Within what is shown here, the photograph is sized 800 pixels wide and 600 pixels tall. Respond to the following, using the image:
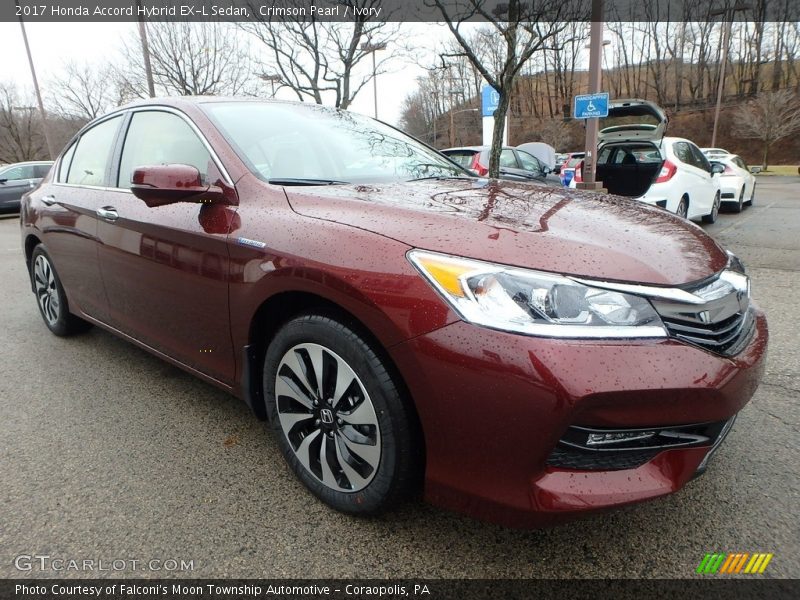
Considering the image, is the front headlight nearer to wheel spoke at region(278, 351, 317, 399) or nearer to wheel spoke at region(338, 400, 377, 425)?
wheel spoke at region(338, 400, 377, 425)

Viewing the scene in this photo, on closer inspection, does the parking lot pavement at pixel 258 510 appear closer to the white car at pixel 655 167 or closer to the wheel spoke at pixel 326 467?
the wheel spoke at pixel 326 467

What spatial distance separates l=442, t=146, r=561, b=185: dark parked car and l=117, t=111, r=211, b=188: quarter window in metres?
6.30

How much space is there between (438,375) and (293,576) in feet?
2.63

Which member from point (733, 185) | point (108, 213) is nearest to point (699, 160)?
point (733, 185)

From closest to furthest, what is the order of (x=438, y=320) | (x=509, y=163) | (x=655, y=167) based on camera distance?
(x=438, y=320) < (x=655, y=167) < (x=509, y=163)

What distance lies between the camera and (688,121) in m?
45.2

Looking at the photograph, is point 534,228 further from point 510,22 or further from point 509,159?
point 509,159

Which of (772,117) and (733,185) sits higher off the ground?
(772,117)

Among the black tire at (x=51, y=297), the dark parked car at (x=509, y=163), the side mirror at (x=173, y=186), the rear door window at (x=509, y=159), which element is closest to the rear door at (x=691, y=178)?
the dark parked car at (x=509, y=163)

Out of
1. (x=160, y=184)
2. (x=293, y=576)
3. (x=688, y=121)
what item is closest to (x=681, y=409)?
(x=293, y=576)

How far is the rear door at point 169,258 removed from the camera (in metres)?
2.13

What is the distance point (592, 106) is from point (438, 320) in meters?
7.15

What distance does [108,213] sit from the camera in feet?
8.94

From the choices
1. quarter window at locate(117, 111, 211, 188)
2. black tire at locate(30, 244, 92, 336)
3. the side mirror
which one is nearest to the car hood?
the side mirror
